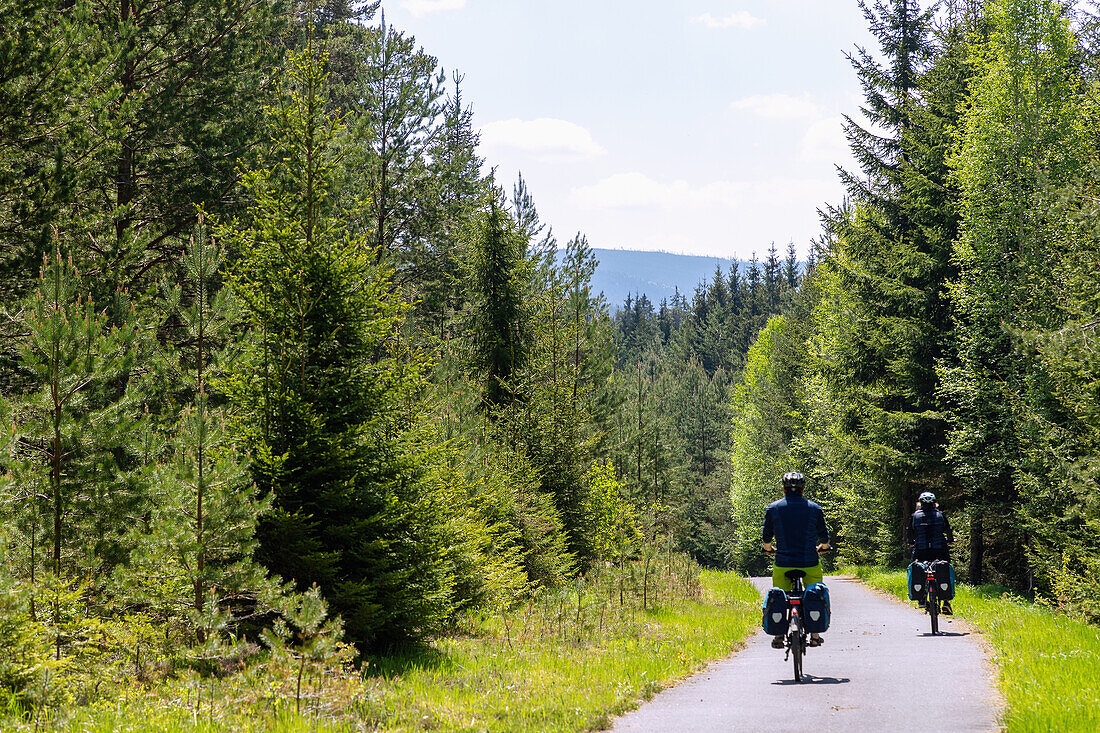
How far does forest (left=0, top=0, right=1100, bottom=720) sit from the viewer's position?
874 cm

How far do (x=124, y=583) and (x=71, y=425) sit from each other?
179cm

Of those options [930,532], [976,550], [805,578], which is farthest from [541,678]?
[976,550]

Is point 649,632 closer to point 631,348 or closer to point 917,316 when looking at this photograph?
point 917,316

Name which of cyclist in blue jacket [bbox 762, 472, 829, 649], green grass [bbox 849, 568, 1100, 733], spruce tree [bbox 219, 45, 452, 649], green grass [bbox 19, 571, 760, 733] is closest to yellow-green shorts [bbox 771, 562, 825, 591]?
cyclist in blue jacket [bbox 762, 472, 829, 649]

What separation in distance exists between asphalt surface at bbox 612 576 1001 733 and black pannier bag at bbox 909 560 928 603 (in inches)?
30.6

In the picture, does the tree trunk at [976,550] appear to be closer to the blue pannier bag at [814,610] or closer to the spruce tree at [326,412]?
the blue pannier bag at [814,610]

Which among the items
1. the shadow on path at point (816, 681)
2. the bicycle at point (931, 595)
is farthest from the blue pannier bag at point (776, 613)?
the bicycle at point (931, 595)

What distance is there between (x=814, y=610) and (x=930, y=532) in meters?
5.94

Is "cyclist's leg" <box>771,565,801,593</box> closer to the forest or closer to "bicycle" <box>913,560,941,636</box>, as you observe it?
the forest

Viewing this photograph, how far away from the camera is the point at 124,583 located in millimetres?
8641

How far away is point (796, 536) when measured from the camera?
30.8ft

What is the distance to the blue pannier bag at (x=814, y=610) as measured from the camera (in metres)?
9.06

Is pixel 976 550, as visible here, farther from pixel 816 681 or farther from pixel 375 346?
pixel 375 346

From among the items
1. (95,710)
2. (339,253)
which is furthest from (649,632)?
(95,710)
